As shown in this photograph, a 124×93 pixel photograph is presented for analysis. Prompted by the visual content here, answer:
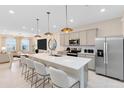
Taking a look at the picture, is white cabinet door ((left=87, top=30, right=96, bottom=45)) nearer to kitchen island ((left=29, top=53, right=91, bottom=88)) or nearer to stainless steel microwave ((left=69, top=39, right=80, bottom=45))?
stainless steel microwave ((left=69, top=39, right=80, bottom=45))

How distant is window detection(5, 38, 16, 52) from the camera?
39.1 feet

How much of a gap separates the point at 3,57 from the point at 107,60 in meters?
6.95

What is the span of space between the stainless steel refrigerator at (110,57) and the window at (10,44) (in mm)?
10695

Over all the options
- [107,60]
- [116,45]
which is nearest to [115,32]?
[116,45]

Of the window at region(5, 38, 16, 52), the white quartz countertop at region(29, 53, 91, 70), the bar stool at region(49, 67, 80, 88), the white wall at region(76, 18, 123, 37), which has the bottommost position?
the bar stool at region(49, 67, 80, 88)

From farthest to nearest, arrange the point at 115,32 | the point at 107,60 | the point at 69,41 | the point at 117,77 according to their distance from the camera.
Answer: the point at 69,41 → the point at 115,32 → the point at 107,60 → the point at 117,77

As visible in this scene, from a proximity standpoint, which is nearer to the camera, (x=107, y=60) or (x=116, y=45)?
(x=116, y=45)

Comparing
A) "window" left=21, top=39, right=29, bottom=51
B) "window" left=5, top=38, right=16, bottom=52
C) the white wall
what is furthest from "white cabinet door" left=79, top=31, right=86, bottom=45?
"window" left=5, top=38, right=16, bottom=52

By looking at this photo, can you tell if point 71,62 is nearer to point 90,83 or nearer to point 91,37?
point 90,83

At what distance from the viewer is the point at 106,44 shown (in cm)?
428

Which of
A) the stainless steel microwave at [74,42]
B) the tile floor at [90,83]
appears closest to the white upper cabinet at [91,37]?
the stainless steel microwave at [74,42]

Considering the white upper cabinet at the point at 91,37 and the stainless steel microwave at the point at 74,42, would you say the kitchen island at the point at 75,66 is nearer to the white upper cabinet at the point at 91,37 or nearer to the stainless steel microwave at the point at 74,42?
the white upper cabinet at the point at 91,37

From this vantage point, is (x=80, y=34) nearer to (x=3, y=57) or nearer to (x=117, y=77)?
(x=117, y=77)

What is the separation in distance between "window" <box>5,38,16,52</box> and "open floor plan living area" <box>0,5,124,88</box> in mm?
4884
